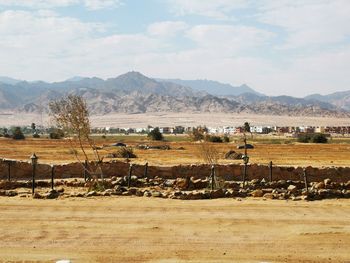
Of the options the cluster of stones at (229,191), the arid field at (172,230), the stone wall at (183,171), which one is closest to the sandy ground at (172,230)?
the arid field at (172,230)

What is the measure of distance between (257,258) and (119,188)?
37.2ft

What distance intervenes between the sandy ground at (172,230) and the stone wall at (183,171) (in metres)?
9.62

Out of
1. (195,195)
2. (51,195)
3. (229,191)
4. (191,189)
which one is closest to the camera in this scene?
(195,195)

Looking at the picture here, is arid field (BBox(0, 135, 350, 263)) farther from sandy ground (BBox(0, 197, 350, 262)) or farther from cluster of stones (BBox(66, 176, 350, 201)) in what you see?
cluster of stones (BBox(66, 176, 350, 201))

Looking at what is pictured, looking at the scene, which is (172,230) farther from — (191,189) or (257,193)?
(191,189)

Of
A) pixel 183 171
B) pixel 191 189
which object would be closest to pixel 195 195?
pixel 191 189

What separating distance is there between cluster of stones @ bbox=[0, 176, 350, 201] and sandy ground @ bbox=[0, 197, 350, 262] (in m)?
0.81

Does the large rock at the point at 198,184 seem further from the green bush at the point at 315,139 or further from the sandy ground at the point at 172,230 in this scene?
the green bush at the point at 315,139

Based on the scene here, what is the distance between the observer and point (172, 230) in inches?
662

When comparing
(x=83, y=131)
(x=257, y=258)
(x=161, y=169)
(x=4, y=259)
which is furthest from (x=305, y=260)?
(x=161, y=169)

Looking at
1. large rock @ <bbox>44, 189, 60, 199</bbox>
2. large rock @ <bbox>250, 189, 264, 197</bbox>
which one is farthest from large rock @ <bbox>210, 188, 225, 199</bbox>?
large rock @ <bbox>44, 189, 60, 199</bbox>

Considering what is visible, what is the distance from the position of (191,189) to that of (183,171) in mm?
6686

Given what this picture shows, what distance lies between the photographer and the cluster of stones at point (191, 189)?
894 inches

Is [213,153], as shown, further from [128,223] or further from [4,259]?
[4,259]
